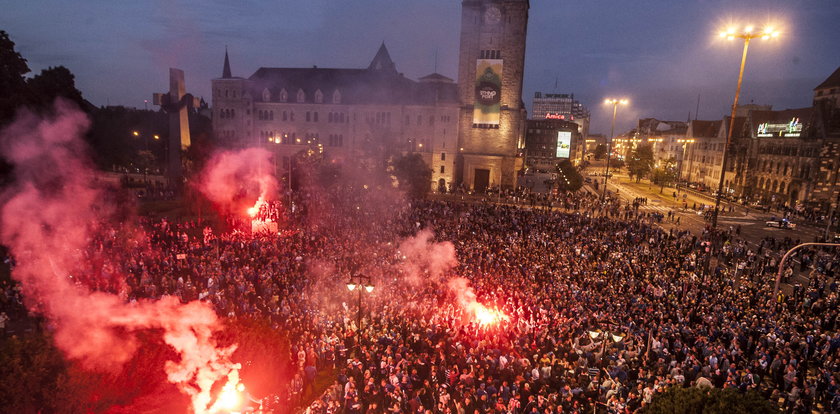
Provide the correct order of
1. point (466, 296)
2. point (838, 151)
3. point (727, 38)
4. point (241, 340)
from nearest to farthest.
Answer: point (241, 340), point (727, 38), point (466, 296), point (838, 151)

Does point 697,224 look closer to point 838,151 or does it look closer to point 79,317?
point 838,151

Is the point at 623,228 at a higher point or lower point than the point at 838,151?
lower

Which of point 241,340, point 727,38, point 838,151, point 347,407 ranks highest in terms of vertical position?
point 727,38

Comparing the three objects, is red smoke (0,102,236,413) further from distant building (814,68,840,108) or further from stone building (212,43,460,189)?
distant building (814,68,840,108)

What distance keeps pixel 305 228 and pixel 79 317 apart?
45.2 feet

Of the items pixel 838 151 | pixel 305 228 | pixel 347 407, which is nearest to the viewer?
pixel 347 407

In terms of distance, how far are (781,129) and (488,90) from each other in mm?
38955

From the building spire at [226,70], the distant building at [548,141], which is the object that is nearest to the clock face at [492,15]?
the building spire at [226,70]

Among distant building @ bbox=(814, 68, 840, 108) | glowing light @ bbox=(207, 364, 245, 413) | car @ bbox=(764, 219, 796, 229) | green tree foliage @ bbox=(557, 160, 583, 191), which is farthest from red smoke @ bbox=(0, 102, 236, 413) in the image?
distant building @ bbox=(814, 68, 840, 108)

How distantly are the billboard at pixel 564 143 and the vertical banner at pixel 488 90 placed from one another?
226 ft

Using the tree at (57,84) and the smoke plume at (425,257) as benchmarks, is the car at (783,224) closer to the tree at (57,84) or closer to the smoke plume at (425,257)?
the smoke plume at (425,257)

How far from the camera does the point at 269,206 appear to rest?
3036 cm

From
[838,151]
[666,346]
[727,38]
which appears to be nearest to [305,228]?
[666,346]

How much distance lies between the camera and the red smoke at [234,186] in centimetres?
3275
